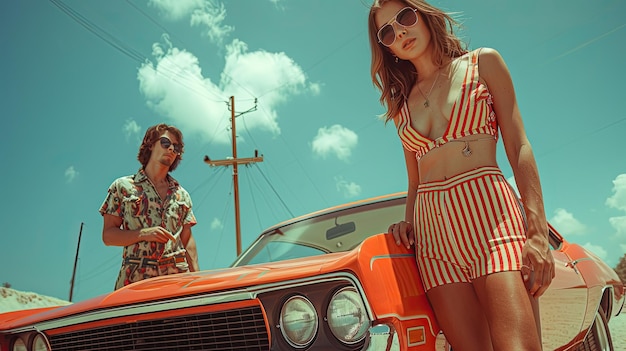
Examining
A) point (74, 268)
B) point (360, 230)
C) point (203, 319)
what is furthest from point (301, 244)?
point (74, 268)

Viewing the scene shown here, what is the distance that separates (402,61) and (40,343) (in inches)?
82.4

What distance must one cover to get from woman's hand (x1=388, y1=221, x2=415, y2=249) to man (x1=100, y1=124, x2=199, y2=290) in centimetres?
198

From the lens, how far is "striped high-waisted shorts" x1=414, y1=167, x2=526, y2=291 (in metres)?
1.59

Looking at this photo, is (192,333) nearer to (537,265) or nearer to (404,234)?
(404,234)

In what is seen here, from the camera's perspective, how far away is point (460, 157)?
171cm

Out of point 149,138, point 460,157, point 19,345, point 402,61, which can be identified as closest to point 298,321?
point 460,157

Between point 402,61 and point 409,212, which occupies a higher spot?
point 402,61

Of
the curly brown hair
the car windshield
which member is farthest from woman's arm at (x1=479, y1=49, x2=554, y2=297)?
the curly brown hair

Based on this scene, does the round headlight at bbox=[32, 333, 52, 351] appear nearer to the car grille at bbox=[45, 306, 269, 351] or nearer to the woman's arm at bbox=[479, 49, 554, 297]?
the car grille at bbox=[45, 306, 269, 351]

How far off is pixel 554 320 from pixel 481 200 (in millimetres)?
841

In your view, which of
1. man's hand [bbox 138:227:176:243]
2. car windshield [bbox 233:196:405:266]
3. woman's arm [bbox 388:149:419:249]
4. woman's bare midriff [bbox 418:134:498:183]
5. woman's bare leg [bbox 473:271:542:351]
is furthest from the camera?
man's hand [bbox 138:227:176:243]

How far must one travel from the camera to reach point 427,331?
1.62 metres

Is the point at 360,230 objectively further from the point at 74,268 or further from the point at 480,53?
the point at 74,268

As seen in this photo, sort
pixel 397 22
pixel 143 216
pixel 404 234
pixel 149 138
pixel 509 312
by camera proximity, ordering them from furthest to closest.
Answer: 1. pixel 149 138
2. pixel 143 216
3. pixel 397 22
4. pixel 404 234
5. pixel 509 312
